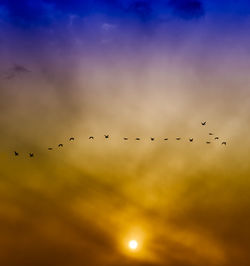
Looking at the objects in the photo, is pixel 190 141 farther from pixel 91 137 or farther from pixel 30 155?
pixel 30 155

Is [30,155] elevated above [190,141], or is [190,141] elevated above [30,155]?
[190,141]

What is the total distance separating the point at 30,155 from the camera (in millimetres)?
56969

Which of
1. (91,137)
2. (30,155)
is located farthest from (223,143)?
(30,155)

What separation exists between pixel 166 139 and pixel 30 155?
74.1 ft

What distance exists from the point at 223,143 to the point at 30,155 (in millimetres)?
32577

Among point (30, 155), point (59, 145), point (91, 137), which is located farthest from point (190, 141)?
point (30, 155)

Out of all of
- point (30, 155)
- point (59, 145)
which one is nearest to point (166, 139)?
point (59, 145)

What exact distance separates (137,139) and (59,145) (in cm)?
1317

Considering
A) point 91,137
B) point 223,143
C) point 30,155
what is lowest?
point 30,155

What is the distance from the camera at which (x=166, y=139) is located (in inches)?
2323

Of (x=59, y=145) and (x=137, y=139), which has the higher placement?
(x=137, y=139)

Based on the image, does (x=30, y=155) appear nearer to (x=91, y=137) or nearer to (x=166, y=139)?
(x=91, y=137)

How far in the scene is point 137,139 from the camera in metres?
59.8

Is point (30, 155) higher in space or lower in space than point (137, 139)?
lower
